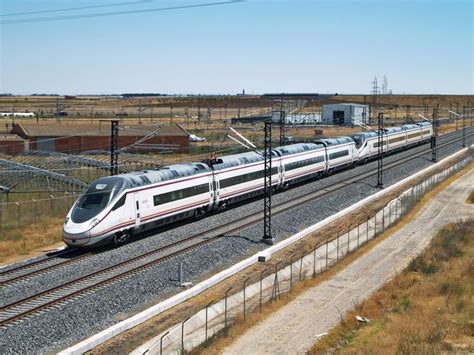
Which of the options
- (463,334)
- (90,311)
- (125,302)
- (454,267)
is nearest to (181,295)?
(125,302)

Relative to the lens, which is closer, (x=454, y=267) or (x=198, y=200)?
(x=454, y=267)

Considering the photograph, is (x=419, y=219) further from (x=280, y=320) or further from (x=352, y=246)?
(x=280, y=320)

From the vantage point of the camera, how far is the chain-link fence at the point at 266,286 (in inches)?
869

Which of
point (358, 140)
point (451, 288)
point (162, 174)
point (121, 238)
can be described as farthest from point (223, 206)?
point (358, 140)

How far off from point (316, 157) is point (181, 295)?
3497 cm

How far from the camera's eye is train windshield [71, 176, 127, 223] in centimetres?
3153

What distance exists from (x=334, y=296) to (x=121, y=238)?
11.7 metres

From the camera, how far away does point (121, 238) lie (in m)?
33.1

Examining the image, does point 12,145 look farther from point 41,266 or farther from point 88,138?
point 41,266

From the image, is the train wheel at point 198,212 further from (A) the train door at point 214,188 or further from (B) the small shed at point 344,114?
→ (B) the small shed at point 344,114

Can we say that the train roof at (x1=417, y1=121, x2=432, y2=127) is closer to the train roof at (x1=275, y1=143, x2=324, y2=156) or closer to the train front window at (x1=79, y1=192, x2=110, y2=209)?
A: the train roof at (x1=275, y1=143, x2=324, y2=156)

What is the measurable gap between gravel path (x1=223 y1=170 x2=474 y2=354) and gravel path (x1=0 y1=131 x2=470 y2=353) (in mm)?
5039

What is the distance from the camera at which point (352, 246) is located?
37219 mm

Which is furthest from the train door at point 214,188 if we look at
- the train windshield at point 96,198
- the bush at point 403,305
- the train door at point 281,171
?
the bush at point 403,305
